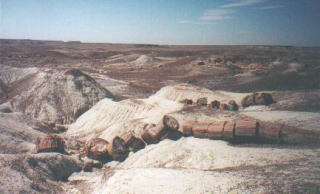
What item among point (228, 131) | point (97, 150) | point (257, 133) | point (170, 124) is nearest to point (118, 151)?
point (97, 150)

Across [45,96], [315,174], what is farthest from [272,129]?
[45,96]

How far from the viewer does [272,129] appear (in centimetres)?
1153

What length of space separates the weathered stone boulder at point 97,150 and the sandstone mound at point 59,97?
809 cm

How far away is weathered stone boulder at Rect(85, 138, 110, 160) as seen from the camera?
13.4 m

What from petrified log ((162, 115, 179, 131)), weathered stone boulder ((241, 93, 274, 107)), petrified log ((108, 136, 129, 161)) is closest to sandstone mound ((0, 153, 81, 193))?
petrified log ((108, 136, 129, 161))

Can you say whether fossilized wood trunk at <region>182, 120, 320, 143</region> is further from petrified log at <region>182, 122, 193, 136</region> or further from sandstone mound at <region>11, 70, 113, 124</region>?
sandstone mound at <region>11, 70, 113, 124</region>

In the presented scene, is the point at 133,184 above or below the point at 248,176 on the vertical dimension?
below

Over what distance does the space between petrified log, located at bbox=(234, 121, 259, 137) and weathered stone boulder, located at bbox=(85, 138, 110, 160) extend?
18.0ft

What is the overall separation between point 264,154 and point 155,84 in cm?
2658

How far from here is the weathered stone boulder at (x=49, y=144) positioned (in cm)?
1309

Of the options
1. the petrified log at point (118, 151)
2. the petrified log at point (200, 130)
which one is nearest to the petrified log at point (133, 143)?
the petrified log at point (118, 151)

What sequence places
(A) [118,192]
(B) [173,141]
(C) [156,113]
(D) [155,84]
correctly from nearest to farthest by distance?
(A) [118,192], (B) [173,141], (C) [156,113], (D) [155,84]

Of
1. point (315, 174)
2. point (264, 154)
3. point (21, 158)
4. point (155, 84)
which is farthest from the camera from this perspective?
point (155, 84)

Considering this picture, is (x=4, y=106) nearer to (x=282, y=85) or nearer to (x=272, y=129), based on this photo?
(x=272, y=129)
